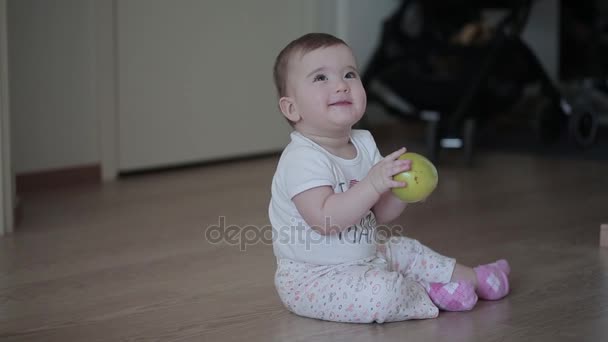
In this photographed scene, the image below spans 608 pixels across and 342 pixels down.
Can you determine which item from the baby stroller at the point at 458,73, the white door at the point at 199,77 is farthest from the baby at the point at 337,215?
the baby stroller at the point at 458,73

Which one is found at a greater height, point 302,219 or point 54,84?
point 302,219

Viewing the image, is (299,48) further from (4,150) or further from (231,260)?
(4,150)

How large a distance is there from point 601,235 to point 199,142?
1.63m

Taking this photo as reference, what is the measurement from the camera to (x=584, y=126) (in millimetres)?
3303

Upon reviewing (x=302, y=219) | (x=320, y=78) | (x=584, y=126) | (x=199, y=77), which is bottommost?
(x=584, y=126)

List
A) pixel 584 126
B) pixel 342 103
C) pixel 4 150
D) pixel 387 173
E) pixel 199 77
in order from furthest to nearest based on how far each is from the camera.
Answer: pixel 584 126, pixel 199 77, pixel 4 150, pixel 342 103, pixel 387 173

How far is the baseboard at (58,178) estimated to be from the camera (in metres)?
2.66

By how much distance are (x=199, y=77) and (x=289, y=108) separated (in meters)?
1.68

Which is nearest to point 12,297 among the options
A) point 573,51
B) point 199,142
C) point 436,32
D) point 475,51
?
point 199,142

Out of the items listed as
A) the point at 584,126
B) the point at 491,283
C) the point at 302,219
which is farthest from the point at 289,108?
the point at 584,126

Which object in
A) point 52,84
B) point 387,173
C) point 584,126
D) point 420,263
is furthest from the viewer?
point 584,126

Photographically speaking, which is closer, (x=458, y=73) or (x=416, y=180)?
(x=416, y=180)

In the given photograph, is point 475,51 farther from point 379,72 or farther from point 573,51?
point 573,51

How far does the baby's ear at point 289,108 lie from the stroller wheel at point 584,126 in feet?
6.88
